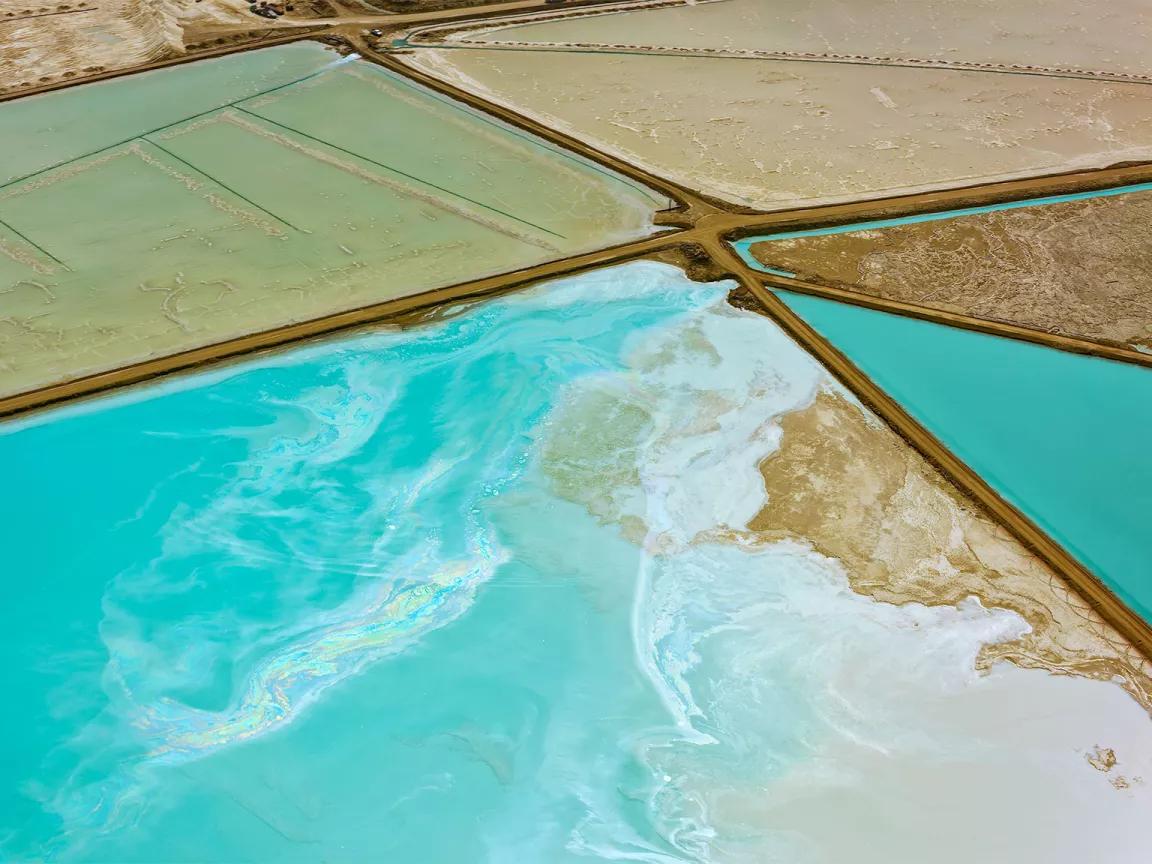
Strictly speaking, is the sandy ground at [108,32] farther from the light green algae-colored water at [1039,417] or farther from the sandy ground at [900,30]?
the light green algae-colored water at [1039,417]

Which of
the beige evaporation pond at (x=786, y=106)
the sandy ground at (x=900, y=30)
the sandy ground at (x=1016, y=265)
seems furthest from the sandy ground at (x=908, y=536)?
the sandy ground at (x=900, y=30)

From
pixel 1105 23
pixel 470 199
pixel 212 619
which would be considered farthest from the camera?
pixel 1105 23

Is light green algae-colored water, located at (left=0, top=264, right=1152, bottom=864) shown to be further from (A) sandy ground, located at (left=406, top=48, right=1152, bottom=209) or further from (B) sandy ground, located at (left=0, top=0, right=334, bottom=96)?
(B) sandy ground, located at (left=0, top=0, right=334, bottom=96)

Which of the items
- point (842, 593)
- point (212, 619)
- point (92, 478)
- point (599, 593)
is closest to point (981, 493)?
point (842, 593)

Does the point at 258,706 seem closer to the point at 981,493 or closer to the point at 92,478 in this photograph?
the point at 92,478

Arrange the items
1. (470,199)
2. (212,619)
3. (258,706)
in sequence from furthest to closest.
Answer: (470,199) < (212,619) < (258,706)

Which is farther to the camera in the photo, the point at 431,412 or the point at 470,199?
the point at 470,199

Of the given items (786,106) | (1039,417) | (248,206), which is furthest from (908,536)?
(248,206)
